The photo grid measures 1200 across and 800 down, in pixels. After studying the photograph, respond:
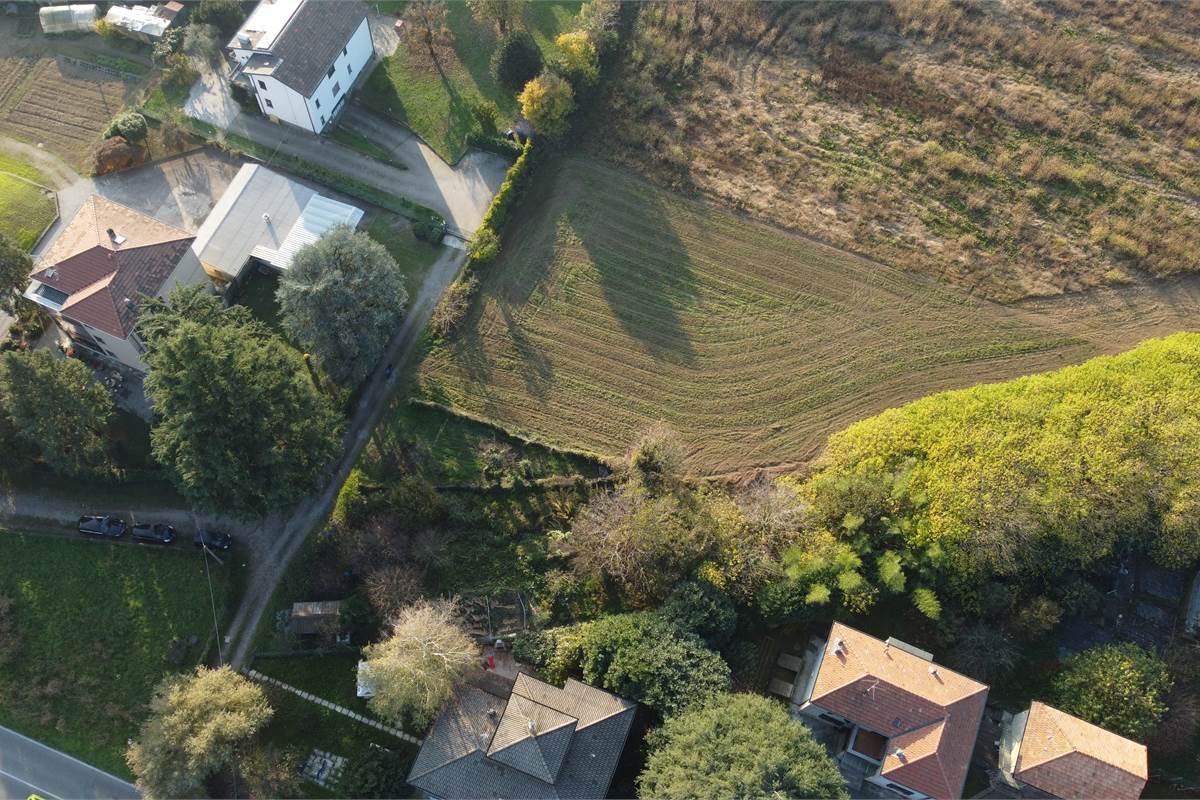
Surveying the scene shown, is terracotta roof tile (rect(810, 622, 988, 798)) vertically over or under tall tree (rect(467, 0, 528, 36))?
under

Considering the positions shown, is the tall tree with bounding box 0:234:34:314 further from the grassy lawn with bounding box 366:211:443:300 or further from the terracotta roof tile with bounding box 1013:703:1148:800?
the terracotta roof tile with bounding box 1013:703:1148:800

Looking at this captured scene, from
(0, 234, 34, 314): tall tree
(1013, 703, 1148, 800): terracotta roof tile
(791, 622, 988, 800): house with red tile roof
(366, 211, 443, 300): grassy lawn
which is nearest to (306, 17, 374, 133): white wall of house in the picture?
(366, 211, 443, 300): grassy lawn

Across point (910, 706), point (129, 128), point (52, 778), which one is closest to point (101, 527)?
point (52, 778)

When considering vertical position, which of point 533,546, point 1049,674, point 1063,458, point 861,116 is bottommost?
point 533,546

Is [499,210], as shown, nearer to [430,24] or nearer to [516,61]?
[516,61]

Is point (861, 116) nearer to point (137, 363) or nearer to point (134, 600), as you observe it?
point (137, 363)

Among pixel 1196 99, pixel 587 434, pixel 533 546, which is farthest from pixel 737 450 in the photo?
pixel 1196 99
